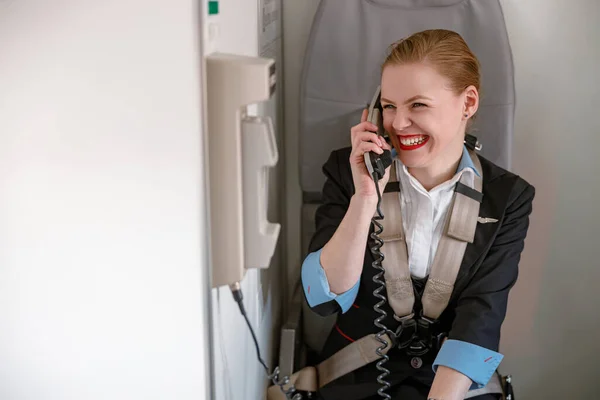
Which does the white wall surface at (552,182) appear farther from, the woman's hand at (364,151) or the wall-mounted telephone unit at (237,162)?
the wall-mounted telephone unit at (237,162)

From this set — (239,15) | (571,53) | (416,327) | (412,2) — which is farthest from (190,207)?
(571,53)

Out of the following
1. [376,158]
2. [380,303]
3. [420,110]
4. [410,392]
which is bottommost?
[410,392]

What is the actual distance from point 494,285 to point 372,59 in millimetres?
666

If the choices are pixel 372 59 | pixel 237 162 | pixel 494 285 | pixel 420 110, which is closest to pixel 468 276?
pixel 494 285

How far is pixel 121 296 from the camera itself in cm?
112

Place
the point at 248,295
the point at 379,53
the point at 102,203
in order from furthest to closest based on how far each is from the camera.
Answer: the point at 379,53 < the point at 248,295 < the point at 102,203

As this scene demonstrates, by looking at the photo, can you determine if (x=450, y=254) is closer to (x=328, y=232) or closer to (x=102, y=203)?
(x=328, y=232)

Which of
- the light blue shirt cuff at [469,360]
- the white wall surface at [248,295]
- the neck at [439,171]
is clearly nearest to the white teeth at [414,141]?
the neck at [439,171]

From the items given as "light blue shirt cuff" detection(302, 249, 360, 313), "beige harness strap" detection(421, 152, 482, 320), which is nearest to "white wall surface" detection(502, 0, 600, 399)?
"beige harness strap" detection(421, 152, 482, 320)

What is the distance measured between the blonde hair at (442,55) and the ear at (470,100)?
0.04 ft

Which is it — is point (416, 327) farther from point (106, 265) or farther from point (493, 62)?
point (106, 265)

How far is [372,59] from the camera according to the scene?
196 centimetres

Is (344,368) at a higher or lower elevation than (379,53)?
lower

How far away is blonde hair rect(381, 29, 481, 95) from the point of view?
65.8 inches
